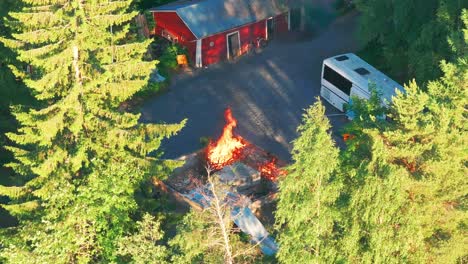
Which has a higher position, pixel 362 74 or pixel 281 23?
pixel 281 23

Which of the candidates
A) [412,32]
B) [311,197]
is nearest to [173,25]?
[412,32]

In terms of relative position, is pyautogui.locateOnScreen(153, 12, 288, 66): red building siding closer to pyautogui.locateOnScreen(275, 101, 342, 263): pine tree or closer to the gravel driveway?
the gravel driveway

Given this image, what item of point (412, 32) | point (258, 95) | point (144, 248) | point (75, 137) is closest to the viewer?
point (144, 248)

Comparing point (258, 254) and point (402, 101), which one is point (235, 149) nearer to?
point (258, 254)

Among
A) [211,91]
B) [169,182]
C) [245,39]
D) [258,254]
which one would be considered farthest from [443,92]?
[245,39]

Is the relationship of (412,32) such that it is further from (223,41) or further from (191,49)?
(191,49)

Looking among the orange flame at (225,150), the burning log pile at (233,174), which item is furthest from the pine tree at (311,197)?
the orange flame at (225,150)

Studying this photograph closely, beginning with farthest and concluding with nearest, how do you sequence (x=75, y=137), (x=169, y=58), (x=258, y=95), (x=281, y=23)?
(x=281, y=23) → (x=169, y=58) → (x=258, y=95) → (x=75, y=137)
